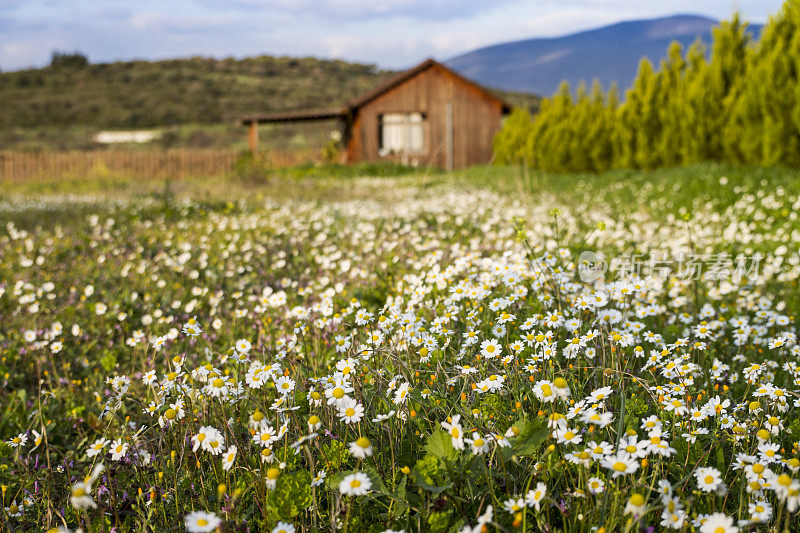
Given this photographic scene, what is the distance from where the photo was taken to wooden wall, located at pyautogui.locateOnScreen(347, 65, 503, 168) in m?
25.0

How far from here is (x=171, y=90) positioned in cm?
5831

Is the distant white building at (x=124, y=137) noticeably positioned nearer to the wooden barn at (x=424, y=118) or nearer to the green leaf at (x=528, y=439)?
the wooden barn at (x=424, y=118)

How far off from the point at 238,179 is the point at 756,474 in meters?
15.8

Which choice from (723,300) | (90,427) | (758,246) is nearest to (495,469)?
(90,427)

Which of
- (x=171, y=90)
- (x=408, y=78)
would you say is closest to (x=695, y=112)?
(x=408, y=78)

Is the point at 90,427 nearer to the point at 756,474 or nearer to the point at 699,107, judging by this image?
the point at 756,474

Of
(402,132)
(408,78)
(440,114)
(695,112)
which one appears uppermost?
(408,78)

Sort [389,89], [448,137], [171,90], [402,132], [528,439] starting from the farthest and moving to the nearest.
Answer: [171,90] < [402,132] < [389,89] < [448,137] < [528,439]

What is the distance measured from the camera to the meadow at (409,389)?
5.61 ft

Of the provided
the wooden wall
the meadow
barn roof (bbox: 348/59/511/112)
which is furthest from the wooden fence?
the meadow

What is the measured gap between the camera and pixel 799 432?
82.4 inches

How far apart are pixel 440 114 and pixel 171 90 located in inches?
1702

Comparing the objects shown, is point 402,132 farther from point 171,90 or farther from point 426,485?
point 171,90

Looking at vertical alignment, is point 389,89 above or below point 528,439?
above
